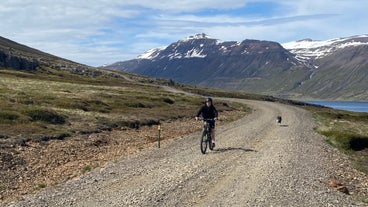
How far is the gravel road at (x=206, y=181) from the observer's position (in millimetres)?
15516

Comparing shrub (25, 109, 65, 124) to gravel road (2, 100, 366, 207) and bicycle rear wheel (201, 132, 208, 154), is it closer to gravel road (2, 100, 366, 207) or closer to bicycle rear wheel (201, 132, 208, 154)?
gravel road (2, 100, 366, 207)

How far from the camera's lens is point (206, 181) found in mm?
18344

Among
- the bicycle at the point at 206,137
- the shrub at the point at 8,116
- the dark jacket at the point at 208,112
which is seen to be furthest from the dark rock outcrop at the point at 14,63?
the bicycle at the point at 206,137

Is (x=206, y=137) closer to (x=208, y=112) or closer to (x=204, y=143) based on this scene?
(x=204, y=143)

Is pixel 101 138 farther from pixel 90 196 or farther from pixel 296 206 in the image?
pixel 296 206

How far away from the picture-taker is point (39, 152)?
1061 inches

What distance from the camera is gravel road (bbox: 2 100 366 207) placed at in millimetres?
15516

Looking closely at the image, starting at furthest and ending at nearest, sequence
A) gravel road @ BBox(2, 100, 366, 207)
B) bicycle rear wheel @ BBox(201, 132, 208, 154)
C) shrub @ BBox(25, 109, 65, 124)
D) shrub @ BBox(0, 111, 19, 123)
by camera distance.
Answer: shrub @ BBox(25, 109, 65, 124) → shrub @ BBox(0, 111, 19, 123) → bicycle rear wheel @ BBox(201, 132, 208, 154) → gravel road @ BBox(2, 100, 366, 207)

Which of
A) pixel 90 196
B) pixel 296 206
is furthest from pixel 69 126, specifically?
pixel 296 206

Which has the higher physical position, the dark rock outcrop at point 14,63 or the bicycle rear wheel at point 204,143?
the dark rock outcrop at point 14,63

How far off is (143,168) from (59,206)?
7.04m

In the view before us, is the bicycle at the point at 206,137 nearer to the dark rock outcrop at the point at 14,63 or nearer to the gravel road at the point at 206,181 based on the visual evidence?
the gravel road at the point at 206,181

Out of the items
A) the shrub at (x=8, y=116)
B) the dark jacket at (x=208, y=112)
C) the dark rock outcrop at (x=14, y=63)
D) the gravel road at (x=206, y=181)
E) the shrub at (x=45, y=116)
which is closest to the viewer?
the gravel road at (x=206, y=181)

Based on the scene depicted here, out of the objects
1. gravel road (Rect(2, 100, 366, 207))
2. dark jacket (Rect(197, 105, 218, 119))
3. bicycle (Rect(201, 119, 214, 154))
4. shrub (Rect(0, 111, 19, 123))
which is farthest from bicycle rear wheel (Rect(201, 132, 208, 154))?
shrub (Rect(0, 111, 19, 123))
